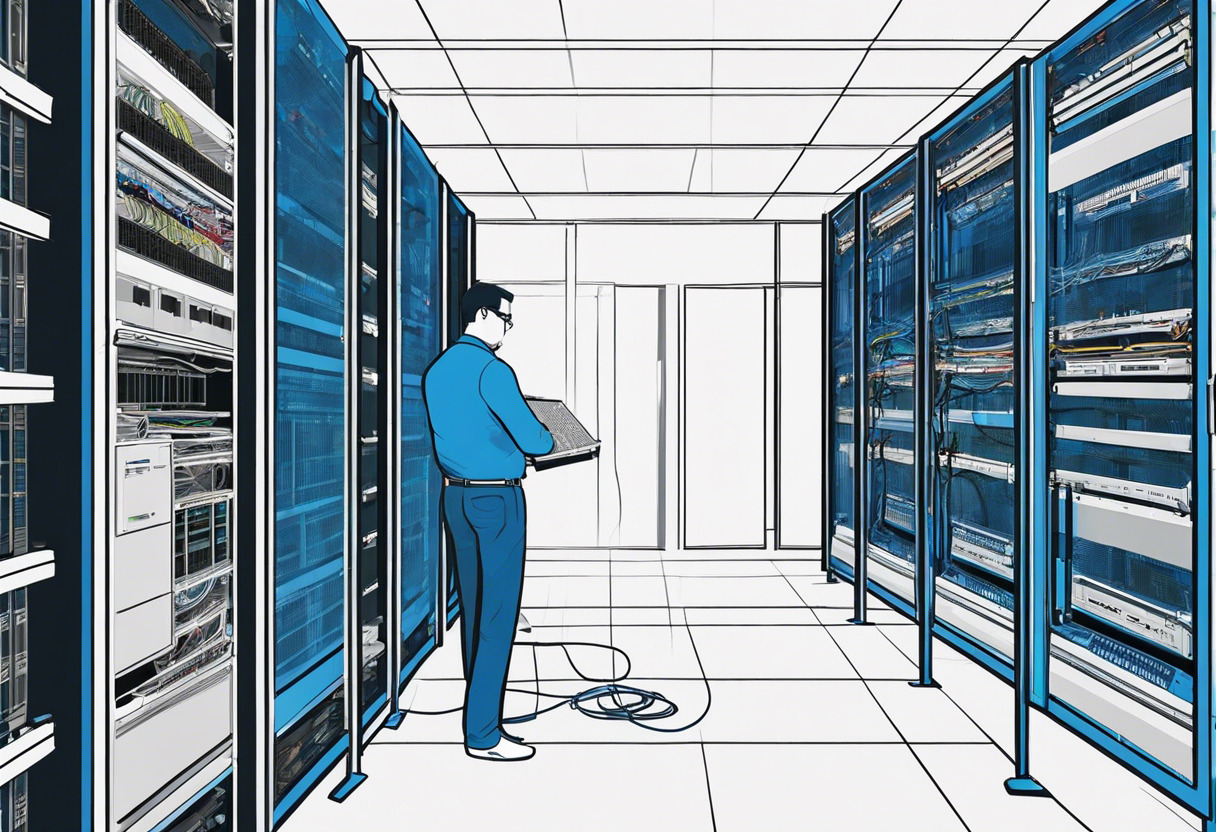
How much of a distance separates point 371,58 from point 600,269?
2.85m

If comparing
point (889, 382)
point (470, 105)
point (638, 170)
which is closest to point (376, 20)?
point (470, 105)

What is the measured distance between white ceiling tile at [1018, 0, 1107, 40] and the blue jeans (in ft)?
9.17

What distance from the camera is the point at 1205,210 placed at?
5.97ft

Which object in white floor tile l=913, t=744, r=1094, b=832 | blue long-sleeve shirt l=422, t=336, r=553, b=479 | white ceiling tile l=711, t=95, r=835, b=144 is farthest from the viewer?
white ceiling tile l=711, t=95, r=835, b=144

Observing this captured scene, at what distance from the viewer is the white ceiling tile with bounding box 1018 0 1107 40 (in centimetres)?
311

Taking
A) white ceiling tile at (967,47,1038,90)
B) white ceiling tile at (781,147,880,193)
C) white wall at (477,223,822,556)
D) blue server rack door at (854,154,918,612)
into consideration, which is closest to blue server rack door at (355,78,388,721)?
blue server rack door at (854,154,918,612)

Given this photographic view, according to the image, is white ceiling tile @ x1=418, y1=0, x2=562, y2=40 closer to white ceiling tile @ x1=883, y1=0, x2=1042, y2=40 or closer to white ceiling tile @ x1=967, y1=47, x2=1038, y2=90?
white ceiling tile @ x1=883, y1=0, x2=1042, y2=40

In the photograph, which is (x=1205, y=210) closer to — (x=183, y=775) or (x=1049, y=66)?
(x=1049, y=66)

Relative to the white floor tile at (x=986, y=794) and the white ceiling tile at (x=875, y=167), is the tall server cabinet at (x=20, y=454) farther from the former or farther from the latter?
the white ceiling tile at (x=875, y=167)

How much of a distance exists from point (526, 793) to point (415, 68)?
125 inches

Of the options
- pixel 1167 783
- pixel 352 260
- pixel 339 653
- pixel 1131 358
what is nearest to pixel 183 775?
pixel 339 653

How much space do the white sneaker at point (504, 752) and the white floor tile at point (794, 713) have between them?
24.8 inches

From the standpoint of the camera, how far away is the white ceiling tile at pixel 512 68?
354 centimetres

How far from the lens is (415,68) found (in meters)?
3.71
